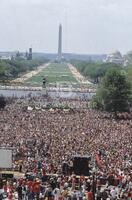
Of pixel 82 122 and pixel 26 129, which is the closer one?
pixel 26 129

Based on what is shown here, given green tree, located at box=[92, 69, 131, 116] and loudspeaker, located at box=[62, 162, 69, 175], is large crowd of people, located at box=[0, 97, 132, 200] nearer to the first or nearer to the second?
loudspeaker, located at box=[62, 162, 69, 175]

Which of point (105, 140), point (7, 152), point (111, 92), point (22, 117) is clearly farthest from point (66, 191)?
point (111, 92)

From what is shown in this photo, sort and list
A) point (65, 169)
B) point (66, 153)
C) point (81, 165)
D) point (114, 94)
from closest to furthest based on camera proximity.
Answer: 1. point (81, 165)
2. point (65, 169)
3. point (66, 153)
4. point (114, 94)

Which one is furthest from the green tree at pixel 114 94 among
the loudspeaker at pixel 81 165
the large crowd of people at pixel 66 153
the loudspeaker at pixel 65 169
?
the loudspeaker at pixel 81 165

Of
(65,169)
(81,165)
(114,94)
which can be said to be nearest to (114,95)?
(114,94)

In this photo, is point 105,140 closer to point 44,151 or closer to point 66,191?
point 44,151

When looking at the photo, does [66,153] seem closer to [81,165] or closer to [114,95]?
[81,165]
